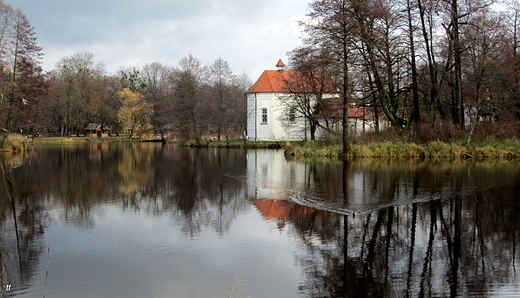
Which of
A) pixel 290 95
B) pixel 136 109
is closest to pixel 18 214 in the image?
pixel 290 95

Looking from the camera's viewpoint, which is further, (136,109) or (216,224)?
(136,109)

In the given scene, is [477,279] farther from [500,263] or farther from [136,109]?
[136,109]

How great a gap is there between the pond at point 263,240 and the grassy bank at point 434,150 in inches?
479

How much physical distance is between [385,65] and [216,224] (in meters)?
22.8

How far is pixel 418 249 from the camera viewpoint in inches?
268

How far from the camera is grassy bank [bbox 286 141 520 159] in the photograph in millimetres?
25906

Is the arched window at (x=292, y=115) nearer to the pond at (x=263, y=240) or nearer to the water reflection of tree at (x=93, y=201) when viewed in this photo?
the water reflection of tree at (x=93, y=201)

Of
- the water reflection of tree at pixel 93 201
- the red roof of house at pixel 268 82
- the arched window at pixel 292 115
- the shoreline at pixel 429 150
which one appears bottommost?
the water reflection of tree at pixel 93 201

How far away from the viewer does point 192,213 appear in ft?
32.3

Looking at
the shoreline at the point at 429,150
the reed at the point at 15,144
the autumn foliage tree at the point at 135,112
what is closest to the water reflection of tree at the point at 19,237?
the shoreline at the point at 429,150

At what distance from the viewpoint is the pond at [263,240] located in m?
5.33

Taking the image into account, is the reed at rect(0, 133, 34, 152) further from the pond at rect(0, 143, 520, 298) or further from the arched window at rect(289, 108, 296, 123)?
the arched window at rect(289, 108, 296, 123)

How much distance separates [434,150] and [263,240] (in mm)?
21563

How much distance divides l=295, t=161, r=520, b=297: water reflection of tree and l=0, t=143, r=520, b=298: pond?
21 millimetres
